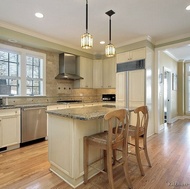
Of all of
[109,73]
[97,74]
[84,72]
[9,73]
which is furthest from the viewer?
[97,74]

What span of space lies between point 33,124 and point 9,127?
0.53 meters

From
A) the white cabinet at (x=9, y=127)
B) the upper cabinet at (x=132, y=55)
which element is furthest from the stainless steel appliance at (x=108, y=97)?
the white cabinet at (x=9, y=127)

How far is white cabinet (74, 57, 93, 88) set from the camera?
5098mm

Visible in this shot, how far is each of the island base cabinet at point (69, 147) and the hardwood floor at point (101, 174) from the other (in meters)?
0.12

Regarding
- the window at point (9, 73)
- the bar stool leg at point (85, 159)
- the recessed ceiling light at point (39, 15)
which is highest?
the recessed ceiling light at point (39, 15)

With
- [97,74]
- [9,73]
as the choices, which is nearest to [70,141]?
[9,73]

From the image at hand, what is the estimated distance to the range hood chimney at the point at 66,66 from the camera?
4648 millimetres

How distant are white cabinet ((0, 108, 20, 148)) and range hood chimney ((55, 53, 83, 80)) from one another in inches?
72.1

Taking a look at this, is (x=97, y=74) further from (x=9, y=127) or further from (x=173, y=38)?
(x=9, y=127)

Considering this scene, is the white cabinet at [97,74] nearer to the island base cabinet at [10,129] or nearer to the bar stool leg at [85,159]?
the island base cabinet at [10,129]

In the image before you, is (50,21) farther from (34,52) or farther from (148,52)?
(148,52)

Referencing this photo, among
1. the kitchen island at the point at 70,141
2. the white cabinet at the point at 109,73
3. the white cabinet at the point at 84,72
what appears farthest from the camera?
the white cabinet at the point at 109,73

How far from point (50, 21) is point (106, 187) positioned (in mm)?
3269

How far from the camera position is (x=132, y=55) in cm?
425
